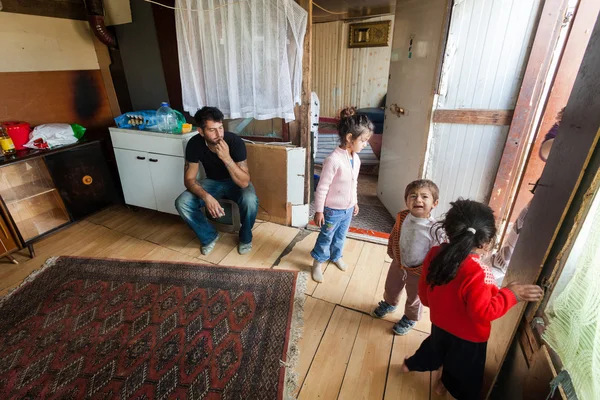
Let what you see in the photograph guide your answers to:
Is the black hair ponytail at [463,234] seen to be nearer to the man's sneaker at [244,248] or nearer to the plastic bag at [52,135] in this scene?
the man's sneaker at [244,248]

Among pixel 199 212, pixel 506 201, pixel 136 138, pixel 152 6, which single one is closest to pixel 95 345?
pixel 199 212

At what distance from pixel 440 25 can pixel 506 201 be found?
1.26 metres

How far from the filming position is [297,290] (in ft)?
5.81

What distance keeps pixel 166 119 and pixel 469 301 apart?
2.43m

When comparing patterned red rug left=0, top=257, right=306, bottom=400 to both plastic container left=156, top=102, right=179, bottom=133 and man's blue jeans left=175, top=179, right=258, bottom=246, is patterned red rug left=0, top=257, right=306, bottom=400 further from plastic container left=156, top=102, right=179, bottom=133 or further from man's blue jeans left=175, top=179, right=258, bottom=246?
plastic container left=156, top=102, right=179, bottom=133

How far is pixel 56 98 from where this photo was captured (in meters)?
2.48

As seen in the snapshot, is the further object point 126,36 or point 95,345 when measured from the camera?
point 126,36

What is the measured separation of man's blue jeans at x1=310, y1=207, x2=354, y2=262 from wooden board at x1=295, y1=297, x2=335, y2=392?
0.29m

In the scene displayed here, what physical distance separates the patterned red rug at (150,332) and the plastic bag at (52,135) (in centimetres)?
100

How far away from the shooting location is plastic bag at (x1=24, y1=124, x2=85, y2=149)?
7.30ft

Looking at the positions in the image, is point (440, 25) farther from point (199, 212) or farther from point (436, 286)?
point (199, 212)

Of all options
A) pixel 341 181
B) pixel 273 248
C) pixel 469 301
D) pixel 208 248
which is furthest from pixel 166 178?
pixel 469 301

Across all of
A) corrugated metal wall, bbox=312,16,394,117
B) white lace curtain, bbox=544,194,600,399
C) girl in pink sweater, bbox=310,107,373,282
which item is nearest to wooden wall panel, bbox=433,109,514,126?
A: girl in pink sweater, bbox=310,107,373,282

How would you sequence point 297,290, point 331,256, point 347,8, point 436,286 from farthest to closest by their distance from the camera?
point 347,8
point 331,256
point 297,290
point 436,286
